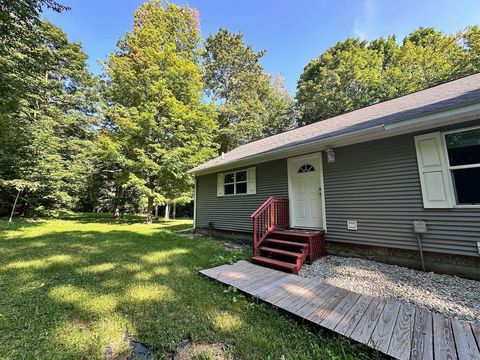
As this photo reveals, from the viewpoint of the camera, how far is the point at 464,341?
81.3 inches

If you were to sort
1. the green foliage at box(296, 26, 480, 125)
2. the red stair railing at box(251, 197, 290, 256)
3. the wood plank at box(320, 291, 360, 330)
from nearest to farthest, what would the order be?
the wood plank at box(320, 291, 360, 330), the red stair railing at box(251, 197, 290, 256), the green foliage at box(296, 26, 480, 125)

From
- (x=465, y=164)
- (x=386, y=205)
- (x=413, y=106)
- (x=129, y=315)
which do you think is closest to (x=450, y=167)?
(x=465, y=164)

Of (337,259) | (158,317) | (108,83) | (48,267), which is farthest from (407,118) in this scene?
(108,83)

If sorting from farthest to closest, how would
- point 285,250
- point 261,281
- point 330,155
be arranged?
point 330,155
point 285,250
point 261,281

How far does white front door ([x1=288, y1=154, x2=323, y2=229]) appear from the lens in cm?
562

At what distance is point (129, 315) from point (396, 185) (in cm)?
501

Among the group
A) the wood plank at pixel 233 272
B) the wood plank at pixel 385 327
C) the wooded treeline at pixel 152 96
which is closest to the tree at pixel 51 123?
the wooded treeline at pixel 152 96

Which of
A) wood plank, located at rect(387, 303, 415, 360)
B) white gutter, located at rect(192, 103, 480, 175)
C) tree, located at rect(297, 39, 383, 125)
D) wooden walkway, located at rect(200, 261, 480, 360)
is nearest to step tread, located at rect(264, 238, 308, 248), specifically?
wooden walkway, located at rect(200, 261, 480, 360)

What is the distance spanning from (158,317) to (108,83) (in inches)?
632

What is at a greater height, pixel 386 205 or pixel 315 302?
pixel 386 205

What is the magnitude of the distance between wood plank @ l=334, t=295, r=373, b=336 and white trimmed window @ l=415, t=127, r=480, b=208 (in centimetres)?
235

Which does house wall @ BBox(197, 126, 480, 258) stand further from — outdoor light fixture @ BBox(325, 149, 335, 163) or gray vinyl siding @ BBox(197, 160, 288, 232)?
gray vinyl siding @ BBox(197, 160, 288, 232)

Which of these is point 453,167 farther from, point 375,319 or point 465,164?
point 375,319

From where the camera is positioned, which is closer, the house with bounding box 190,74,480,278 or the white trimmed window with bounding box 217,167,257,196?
the house with bounding box 190,74,480,278
